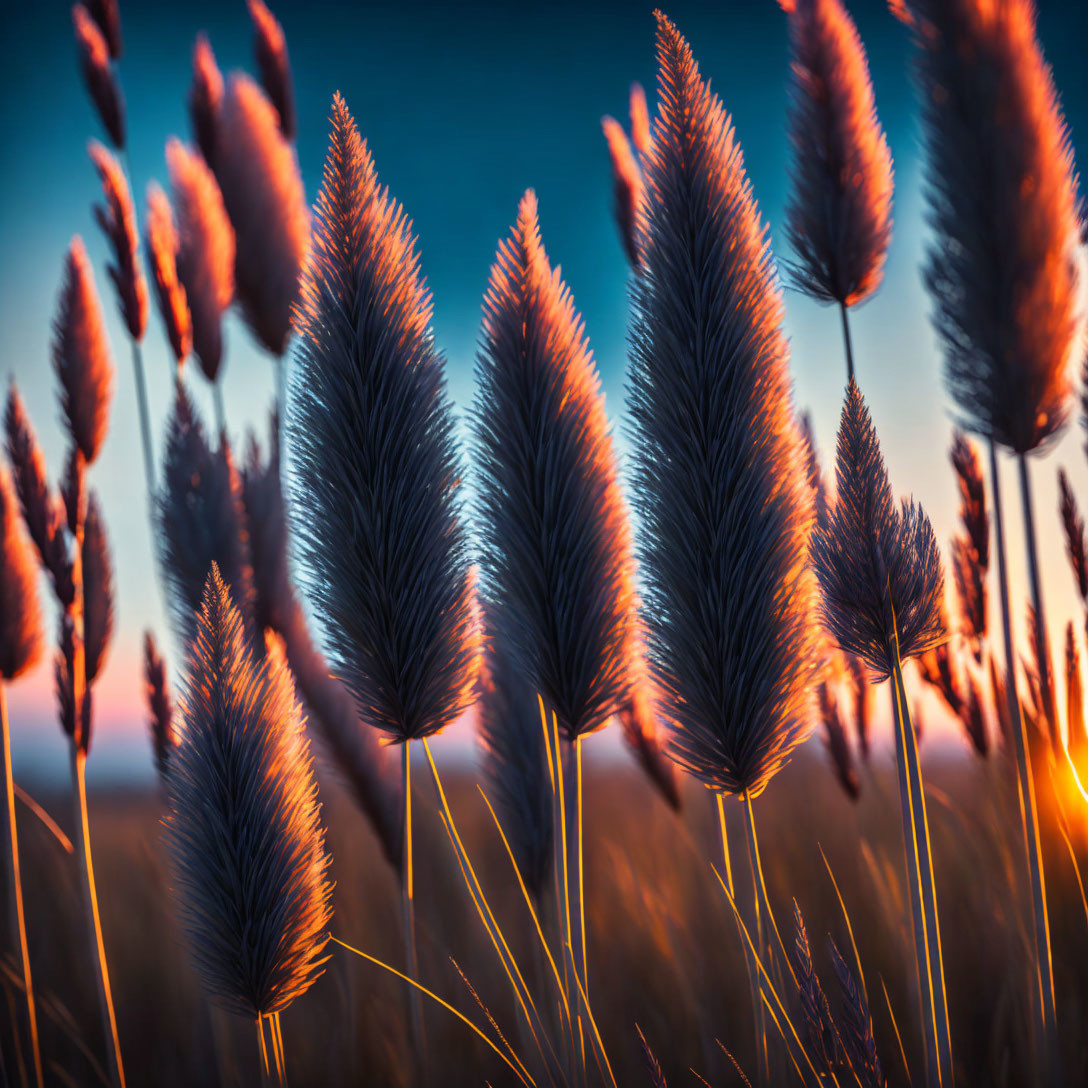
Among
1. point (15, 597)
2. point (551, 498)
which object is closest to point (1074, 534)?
point (551, 498)

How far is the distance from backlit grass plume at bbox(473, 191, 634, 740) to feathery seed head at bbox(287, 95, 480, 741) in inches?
3.5

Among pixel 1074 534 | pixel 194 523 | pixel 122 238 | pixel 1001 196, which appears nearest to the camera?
pixel 1001 196

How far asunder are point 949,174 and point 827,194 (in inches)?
10.3

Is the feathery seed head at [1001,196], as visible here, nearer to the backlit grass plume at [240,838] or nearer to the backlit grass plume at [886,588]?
the backlit grass plume at [886,588]

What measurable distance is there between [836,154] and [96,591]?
6.11 feet

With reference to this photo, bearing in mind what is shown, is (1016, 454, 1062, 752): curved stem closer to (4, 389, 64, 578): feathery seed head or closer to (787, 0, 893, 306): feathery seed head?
(787, 0, 893, 306): feathery seed head

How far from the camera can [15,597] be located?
160 centimetres

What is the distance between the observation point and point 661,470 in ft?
3.18

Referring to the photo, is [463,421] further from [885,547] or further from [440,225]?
[440,225]

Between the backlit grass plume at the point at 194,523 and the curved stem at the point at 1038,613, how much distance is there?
152 centimetres

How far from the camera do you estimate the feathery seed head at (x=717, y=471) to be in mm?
928

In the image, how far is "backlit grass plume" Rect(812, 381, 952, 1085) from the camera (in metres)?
0.96

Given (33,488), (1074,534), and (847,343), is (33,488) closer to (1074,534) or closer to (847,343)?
(847,343)

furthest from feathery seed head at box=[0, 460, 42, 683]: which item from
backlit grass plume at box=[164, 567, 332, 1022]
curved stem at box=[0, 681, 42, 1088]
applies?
backlit grass plume at box=[164, 567, 332, 1022]
